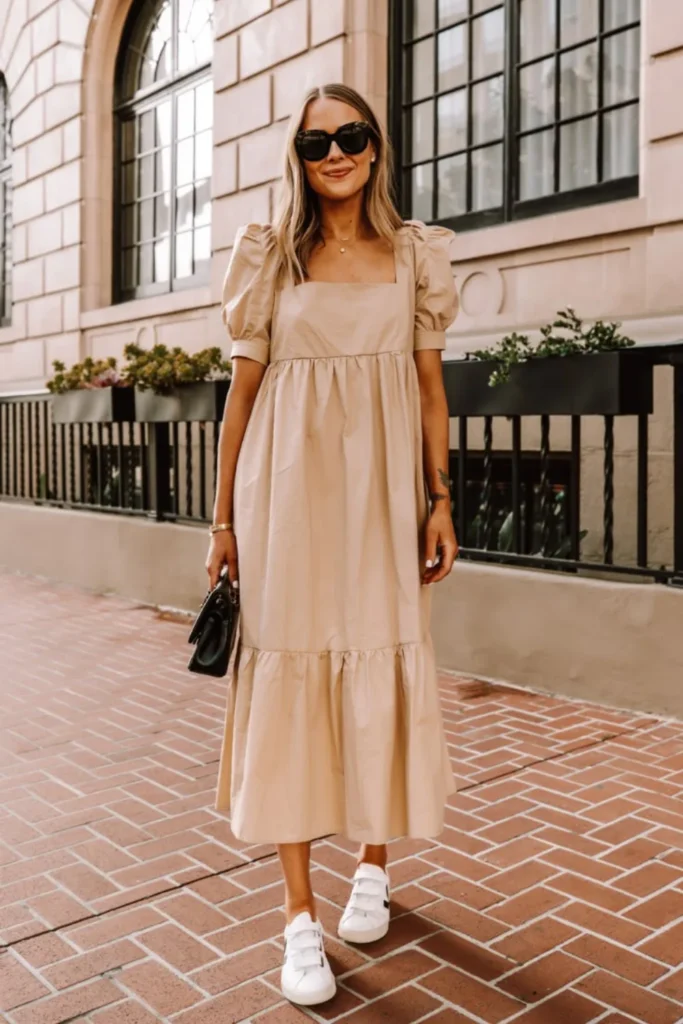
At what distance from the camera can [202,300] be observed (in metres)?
9.42

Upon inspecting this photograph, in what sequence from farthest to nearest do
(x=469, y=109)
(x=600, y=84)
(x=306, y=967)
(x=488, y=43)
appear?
(x=469, y=109)
(x=488, y=43)
(x=600, y=84)
(x=306, y=967)

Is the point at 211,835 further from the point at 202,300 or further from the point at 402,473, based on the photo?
the point at 202,300

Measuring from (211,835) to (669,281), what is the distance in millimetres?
3994

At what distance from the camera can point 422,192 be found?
7.67 metres

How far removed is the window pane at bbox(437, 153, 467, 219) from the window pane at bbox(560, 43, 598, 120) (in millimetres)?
937

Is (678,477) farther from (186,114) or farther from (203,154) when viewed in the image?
(186,114)

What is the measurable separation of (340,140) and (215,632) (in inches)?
47.7

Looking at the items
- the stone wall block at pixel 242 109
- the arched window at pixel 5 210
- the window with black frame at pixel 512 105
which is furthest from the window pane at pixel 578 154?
the arched window at pixel 5 210

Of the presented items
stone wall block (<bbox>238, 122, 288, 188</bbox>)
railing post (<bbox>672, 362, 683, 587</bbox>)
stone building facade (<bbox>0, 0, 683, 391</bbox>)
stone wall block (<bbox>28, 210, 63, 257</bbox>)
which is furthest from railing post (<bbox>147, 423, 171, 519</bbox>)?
stone wall block (<bbox>28, 210, 63, 257</bbox>)

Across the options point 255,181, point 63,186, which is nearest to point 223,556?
point 255,181

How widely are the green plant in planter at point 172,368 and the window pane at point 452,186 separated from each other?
2.00m

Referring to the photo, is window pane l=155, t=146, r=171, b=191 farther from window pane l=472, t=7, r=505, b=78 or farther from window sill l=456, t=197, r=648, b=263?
window sill l=456, t=197, r=648, b=263

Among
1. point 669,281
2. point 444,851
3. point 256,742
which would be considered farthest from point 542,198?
point 256,742

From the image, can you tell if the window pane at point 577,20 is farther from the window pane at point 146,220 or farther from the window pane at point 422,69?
the window pane at point 146,220
